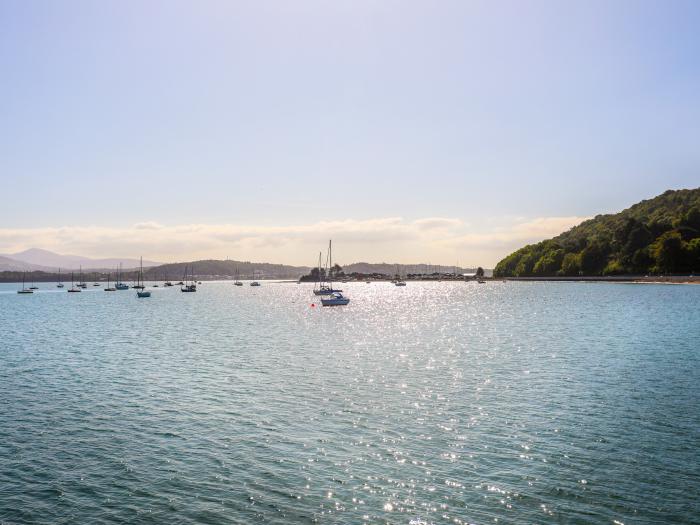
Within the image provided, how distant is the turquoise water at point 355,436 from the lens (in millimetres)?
18500

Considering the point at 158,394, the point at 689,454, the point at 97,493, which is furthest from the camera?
the point at 158,394

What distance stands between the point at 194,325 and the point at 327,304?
5727 cm

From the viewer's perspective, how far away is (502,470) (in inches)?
843

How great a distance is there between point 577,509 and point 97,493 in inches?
718

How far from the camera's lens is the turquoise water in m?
18.5

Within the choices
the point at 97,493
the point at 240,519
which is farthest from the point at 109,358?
the point at 240,519

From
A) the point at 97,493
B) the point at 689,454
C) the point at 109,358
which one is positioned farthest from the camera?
the point at 109,358

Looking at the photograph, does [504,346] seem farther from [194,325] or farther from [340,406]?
[194,325]

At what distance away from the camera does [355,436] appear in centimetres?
2631

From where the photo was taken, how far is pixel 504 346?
60031mm

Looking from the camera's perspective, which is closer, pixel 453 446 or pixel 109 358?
pixel 453 446

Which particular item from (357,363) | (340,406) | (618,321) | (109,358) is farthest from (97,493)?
(618,321)

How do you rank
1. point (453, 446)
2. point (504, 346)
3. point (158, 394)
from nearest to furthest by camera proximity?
point (453, 446) < point (158, 394) < point (504, 346)

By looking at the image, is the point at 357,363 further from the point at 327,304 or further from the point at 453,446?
the point at 327,304
